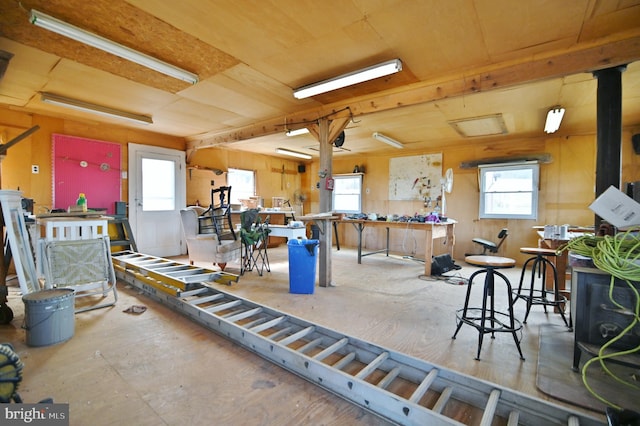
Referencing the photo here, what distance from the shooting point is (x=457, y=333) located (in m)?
2.49

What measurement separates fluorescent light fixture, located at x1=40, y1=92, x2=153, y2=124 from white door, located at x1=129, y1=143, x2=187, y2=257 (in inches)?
40.1

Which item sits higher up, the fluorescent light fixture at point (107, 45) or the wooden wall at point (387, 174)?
the fluorescent light fixture at point (107, 45)

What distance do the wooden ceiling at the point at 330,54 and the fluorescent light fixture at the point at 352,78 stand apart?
0.29ft

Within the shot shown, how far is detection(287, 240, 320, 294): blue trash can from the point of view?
11.7 feet

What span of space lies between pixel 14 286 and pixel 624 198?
6375 millimetres

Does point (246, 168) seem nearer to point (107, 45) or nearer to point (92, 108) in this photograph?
point (92, 108)

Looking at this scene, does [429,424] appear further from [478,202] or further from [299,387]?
[478,202]

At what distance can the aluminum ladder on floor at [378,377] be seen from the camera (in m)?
1.40

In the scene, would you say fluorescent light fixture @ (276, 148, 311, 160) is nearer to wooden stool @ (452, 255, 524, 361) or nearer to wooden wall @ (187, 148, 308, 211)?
wooden wall @ (187, 148, 308, 211)

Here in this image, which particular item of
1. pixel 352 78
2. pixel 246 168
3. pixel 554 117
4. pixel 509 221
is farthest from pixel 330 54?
pixel 246 168

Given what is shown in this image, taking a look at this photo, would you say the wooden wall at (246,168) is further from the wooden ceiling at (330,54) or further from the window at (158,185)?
the wooden ceiling at (330,54)

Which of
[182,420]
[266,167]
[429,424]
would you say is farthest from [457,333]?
[266,167]

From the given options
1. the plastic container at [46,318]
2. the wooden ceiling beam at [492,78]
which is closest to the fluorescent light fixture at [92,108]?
the wooden ceiling beam at [492,78]

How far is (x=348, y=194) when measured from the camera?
8.41 meters
